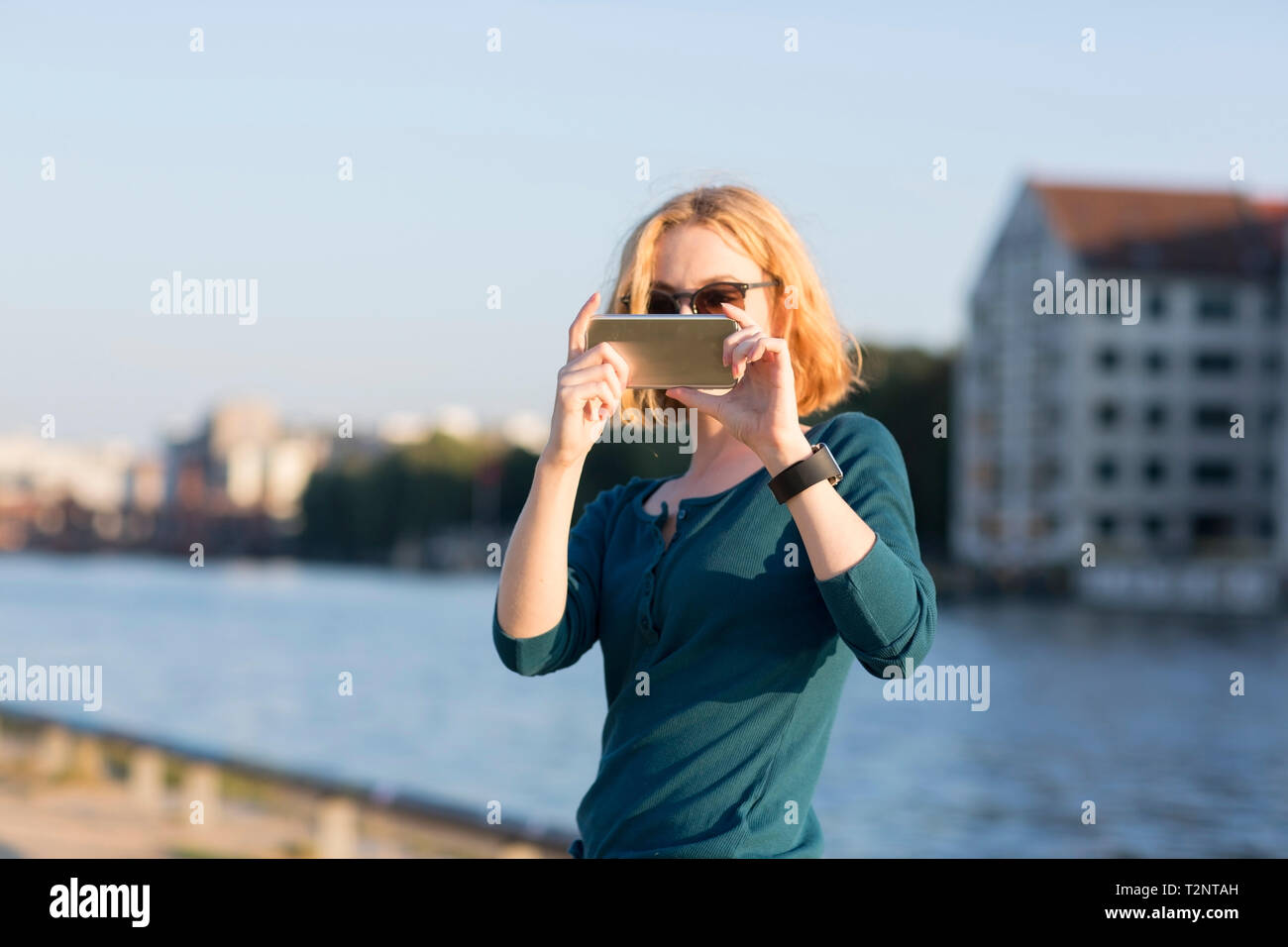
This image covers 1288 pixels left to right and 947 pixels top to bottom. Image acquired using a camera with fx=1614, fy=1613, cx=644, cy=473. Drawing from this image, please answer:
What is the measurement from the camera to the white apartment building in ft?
241

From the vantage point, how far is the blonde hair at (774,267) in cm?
273

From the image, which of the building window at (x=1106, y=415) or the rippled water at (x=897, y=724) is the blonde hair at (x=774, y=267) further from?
the building window at (x=1106, y=415)

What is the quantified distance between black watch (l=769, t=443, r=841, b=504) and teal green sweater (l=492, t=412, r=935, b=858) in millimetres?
186

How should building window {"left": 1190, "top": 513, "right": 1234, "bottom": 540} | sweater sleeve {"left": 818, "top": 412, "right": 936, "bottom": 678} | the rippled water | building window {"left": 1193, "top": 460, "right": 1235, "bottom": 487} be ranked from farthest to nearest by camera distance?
1. building window {"left": 1193, "top": 460, "right": 1235, "bottom": 487}
2. building window {"left": 1190, "top": 513, "right": 1234, "bottom": 540}
3. the rippled water
4. sweater sleeve {"left": 818, "top": 412, "right": 936, "bottom": 678}

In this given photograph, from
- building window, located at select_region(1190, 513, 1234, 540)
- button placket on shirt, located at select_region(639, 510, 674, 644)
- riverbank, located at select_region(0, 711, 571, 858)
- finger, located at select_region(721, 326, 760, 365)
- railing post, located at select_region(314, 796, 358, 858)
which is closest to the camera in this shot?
finger, located at select_region(721, 326, 760, 365)

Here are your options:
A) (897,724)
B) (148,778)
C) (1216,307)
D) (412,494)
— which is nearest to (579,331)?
(148,778)

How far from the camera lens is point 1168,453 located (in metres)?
74.1

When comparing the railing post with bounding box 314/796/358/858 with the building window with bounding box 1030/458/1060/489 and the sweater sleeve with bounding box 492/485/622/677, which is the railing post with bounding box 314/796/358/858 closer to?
the sweater sleeve with bounding box 492/485/622/677

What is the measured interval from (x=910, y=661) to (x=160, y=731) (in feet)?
93.8

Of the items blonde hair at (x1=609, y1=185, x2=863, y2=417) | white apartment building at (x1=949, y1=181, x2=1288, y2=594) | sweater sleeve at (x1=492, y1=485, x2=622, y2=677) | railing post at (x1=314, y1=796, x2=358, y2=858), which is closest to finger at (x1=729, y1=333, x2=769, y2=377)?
blonde hair at (x1=609, y1=185, x2=863, y2=417)

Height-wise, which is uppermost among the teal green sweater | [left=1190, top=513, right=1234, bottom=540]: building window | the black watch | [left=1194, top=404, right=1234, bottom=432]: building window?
[left=1194, top=404, right=1234, bottom=432]: building window
